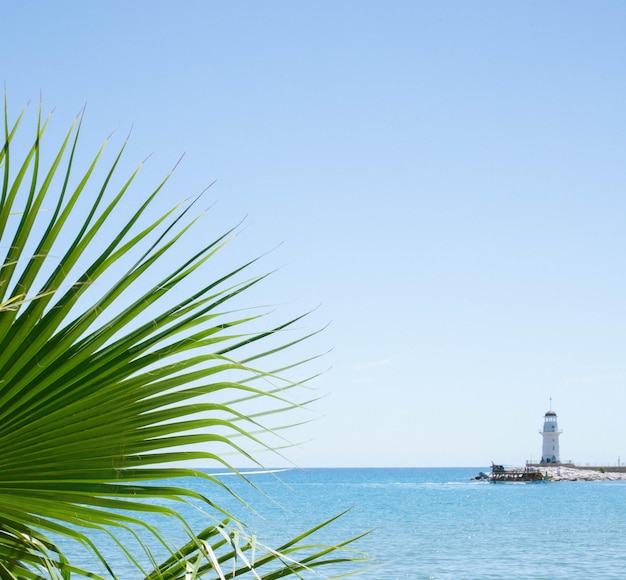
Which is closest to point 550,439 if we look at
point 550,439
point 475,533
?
point 550,439

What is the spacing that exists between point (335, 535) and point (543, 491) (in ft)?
191

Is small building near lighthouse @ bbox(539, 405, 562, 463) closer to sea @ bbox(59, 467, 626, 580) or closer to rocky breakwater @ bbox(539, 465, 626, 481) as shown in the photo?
rocky breakwater @ bbox(539, 465, 626, 481)

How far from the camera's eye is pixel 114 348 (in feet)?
7.81

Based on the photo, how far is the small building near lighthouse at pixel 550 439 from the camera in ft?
345

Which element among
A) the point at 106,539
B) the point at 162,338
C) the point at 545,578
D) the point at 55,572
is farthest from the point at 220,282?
the point at 106,539

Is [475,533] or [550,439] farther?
[550,439]

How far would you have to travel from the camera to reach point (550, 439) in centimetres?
10956

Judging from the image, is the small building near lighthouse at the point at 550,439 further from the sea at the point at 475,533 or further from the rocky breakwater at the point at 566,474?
the sea at the point at 475,533

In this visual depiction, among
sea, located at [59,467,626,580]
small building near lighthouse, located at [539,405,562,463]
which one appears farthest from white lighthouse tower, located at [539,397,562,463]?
sea, located at [59,467,626,580]

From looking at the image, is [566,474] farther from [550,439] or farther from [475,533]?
[475,533]

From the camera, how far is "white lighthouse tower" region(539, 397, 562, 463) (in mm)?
105125

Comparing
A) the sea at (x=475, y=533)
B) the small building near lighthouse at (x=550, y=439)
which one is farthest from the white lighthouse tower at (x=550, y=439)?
the sea at (x=475, y=533)

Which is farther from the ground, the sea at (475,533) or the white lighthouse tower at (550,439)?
the white lighthouse tower at (550,439)

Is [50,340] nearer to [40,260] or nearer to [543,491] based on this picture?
[40,260]
